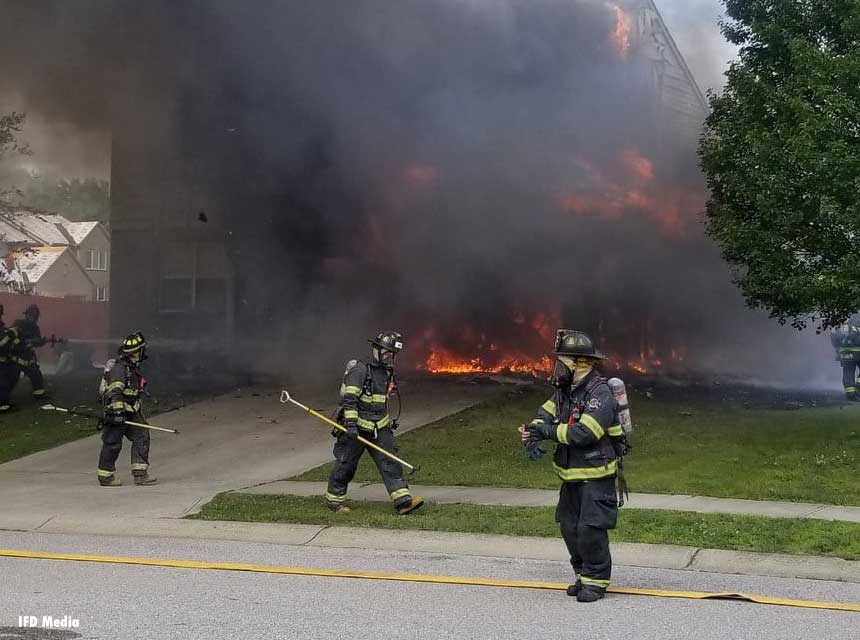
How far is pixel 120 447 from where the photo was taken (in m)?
10.0

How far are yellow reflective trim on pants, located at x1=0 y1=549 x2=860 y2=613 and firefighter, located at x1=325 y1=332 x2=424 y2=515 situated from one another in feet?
6.11

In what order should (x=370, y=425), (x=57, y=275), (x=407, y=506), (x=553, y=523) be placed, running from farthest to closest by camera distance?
(x=57, y=275), (x=370, y=425), (x=407, y=506), (x=553, y=523)

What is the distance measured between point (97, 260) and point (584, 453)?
3560 cm

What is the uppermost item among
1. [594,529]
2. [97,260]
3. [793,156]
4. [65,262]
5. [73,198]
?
[73,198]

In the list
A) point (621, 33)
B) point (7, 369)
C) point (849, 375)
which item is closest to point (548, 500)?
point (849, 375)

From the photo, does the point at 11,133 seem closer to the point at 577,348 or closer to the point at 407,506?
the point at 407,506

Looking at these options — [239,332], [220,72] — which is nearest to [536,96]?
[220,72]

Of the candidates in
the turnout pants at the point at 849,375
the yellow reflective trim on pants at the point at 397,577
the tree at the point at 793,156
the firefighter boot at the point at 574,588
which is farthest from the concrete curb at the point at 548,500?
the turnout pants at the point at 849,375

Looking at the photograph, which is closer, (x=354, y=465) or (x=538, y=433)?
(x=538, y=433)

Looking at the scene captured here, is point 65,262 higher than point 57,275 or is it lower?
higher

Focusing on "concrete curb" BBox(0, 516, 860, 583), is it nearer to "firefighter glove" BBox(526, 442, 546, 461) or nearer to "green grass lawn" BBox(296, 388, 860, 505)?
"firefighter glove" BBox(526, 442, 546, 461)

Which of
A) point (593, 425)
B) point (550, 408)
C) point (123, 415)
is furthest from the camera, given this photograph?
point (123, 415)

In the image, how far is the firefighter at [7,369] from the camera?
15430 mm

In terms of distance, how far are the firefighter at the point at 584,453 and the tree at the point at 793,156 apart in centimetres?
550
